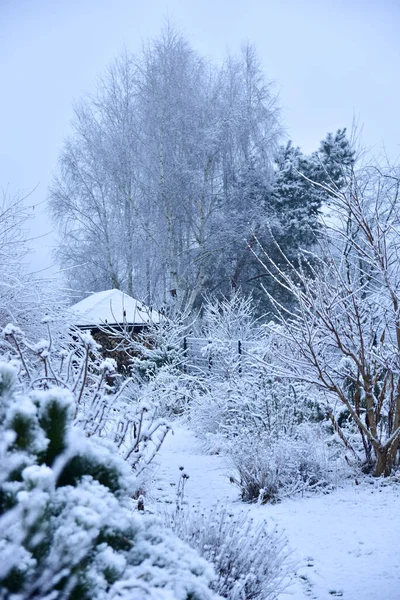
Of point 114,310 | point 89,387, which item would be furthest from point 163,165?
point 89,387

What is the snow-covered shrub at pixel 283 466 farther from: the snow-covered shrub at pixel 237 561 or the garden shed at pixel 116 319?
the garden shed at pixel 116 319

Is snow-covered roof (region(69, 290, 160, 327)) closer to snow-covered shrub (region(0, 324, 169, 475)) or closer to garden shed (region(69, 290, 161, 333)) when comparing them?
garden shed (region(69, 290, 161, 333))

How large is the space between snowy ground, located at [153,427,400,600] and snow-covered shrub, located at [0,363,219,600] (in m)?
1.94

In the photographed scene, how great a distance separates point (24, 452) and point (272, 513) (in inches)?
138

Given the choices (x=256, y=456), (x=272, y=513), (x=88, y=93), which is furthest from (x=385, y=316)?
(x=88, y=93)

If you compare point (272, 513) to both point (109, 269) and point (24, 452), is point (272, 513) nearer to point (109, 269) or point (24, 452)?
point (24, 452)

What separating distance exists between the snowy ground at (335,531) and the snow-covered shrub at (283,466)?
16 cm

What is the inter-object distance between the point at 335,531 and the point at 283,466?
1.15m

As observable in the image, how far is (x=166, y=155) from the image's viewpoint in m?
18.7

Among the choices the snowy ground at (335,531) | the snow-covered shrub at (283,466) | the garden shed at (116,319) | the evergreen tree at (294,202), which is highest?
the evergreen tree at (294,202)

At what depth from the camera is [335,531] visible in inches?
165

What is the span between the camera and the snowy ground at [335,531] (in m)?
3.31

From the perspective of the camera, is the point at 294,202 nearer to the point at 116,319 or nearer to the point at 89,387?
the point at 116,319

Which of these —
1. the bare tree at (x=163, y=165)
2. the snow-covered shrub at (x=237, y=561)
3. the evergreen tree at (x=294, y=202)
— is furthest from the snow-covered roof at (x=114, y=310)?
the snow-covered shrub at (x=237, y=561)
